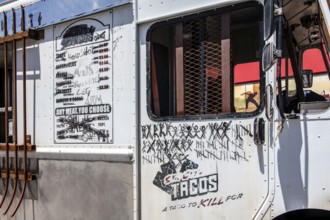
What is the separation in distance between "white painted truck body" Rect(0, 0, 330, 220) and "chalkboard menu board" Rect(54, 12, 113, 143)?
10 millimetres

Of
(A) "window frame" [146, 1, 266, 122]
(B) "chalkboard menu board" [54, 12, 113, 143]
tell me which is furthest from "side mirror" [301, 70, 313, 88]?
(B) "chalkboard menu board" [54, 12, 113, 143]

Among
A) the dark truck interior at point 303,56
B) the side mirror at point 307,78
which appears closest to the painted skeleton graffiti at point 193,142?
the dark truck interior at point 303,56

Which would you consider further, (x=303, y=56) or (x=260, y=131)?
(x=303, y=56)

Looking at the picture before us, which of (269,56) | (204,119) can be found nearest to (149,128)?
(204,119)

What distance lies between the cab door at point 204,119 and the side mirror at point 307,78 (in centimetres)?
79

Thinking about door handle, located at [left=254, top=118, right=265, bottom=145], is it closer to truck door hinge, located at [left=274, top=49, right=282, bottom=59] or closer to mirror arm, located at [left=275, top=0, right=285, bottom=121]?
mirror arm, located at [left=275, top=0, right=285, bottom=121]

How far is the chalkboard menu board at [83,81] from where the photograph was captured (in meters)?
3.66

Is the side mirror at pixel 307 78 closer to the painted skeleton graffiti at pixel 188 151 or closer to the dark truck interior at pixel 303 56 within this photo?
the dark truck interior at pixel 303 56

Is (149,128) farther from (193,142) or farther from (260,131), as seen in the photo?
(260,131)

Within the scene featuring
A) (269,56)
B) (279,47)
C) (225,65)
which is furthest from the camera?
(225,65)

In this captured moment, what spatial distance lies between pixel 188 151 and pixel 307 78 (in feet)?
5.32

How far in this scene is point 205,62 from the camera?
313 centimetres

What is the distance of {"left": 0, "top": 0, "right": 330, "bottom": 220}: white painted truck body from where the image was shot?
2721 millimetres

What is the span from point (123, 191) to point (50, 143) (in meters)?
1.02
